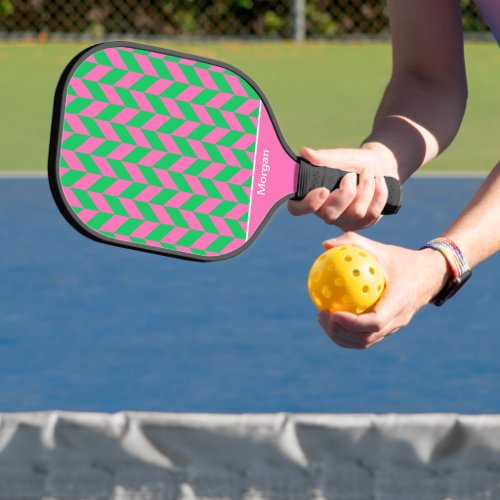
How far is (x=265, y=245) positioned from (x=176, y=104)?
3.35 m

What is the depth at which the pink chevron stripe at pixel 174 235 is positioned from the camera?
7.49 ft

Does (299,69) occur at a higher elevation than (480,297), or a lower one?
lower

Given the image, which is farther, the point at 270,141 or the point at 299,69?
the point at 299,69

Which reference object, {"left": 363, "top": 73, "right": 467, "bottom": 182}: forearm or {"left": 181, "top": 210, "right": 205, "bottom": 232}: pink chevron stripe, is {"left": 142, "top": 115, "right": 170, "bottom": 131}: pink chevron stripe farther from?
{"left": 363, "top": 73, "right": 467, "bottom": 182}: forearm

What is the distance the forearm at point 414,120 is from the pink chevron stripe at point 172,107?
1.07ft

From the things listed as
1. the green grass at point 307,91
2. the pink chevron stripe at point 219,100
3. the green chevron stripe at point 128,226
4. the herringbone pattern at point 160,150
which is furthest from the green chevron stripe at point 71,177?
the green grass at point 307,91

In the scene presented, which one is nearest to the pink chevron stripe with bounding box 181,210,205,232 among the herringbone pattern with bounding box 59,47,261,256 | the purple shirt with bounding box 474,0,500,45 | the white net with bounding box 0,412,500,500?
the herringbone pattern with bounding box 59,47,261,256

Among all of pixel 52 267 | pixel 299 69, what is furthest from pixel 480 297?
pixel 299 69

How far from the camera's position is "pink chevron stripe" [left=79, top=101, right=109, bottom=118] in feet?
7.38

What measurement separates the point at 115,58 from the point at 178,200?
0.25 metres

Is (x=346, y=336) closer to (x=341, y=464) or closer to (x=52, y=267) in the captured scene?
(x=341, y=464)

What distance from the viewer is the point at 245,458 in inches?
90.0

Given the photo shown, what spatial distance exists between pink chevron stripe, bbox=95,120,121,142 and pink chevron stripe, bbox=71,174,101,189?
9 cm

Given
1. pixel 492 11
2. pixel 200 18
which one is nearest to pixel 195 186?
pixel 492 11
